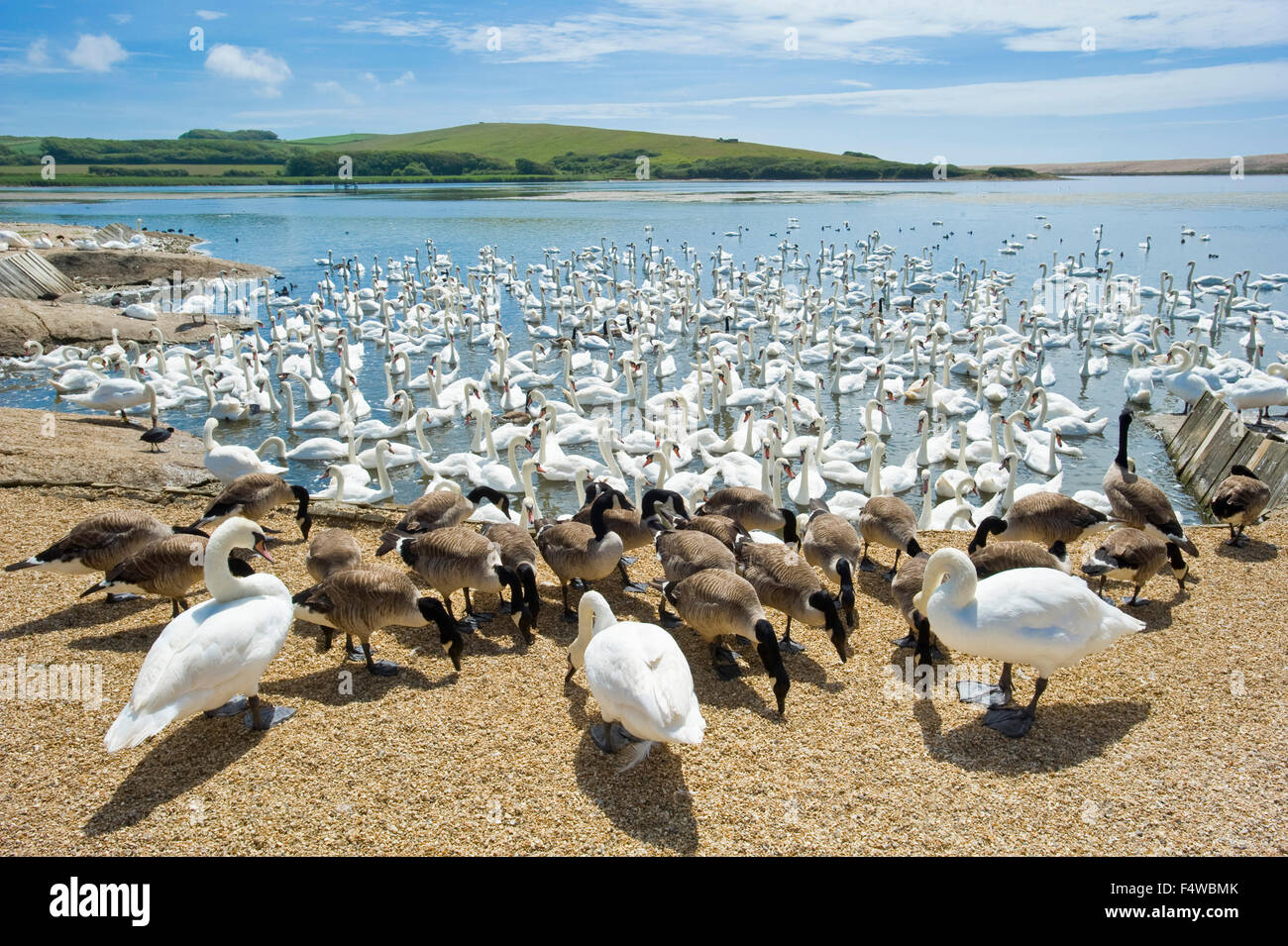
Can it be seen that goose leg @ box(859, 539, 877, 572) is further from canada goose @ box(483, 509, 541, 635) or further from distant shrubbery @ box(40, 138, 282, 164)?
distant shrubbery @ box(40, 138, 282, 164)

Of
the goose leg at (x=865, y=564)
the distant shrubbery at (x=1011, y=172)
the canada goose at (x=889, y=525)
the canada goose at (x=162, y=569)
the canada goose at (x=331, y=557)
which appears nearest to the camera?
the canada goose at (x=162, y=569)

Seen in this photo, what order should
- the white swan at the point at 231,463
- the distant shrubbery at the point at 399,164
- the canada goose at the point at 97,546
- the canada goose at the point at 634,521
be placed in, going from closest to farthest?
the canada goose at the point at 97,546
the canada goose at the point at 634,521
the white swan at the point at 231,463
the distant shrubbery at the point at 399,164

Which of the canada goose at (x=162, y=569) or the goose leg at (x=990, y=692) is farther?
the canada goose at (x=162, y=569)

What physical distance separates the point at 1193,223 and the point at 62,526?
65.7 m

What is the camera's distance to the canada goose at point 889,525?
28.3 feet

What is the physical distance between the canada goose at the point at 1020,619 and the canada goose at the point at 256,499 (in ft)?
21.8

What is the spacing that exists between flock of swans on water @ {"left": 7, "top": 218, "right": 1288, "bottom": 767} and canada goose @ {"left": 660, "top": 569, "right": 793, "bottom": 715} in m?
0.02

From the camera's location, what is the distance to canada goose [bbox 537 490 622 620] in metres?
7.72

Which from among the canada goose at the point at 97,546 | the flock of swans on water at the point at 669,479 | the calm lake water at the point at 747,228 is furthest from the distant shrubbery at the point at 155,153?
the canada goose at the point at 97,546

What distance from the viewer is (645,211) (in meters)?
72.7

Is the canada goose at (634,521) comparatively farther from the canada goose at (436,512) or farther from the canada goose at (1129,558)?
the canada goose at (1129,558)

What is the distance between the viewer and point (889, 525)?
8.77m

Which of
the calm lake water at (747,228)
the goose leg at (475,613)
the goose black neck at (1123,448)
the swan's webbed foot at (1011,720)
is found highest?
the calm lake water at (747,228)

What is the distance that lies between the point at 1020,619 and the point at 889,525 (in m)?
2.95
